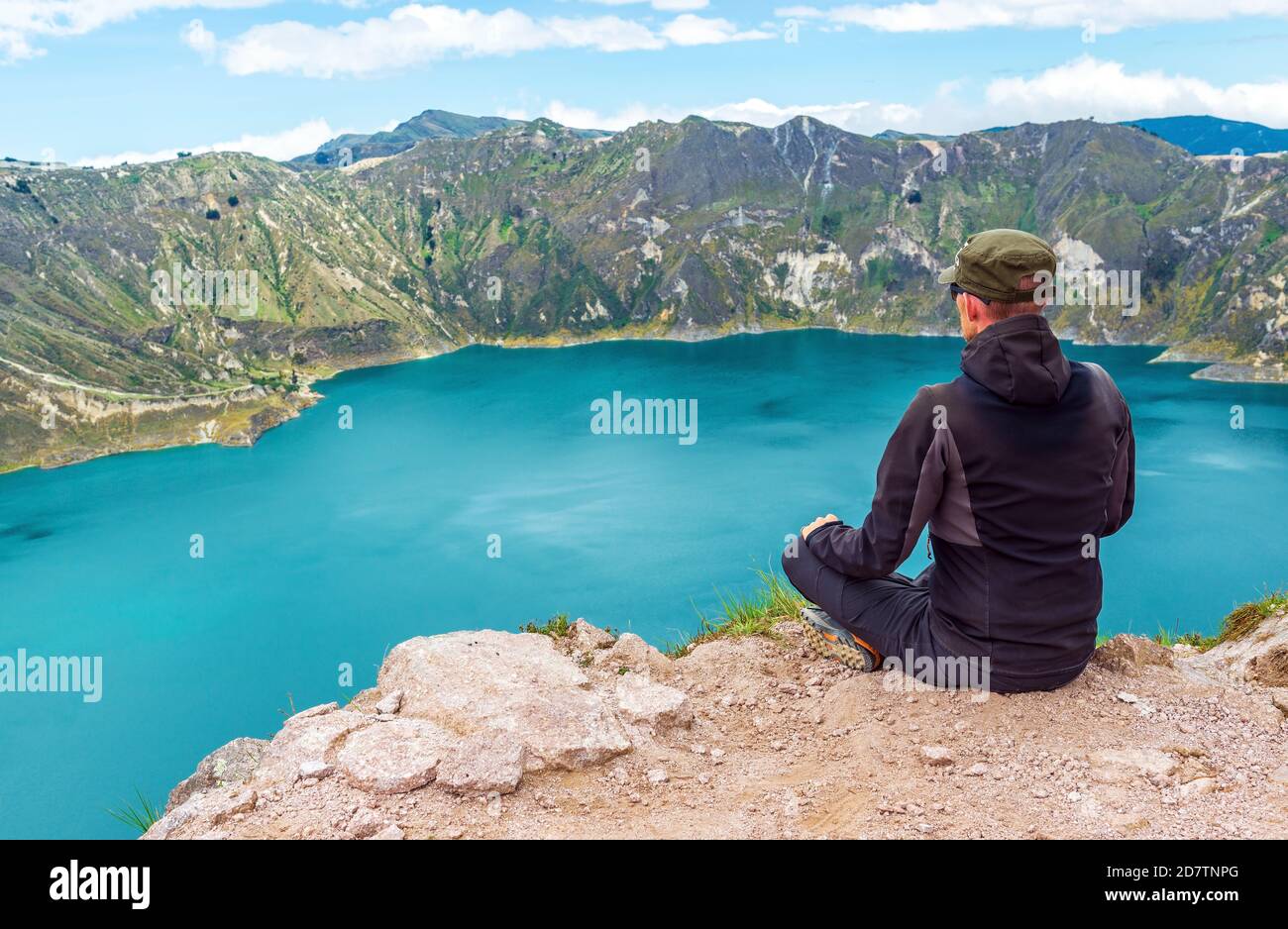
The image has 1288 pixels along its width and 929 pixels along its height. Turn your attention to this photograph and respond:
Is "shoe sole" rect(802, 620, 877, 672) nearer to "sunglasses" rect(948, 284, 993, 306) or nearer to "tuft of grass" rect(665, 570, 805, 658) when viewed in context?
"tuft of grass" rect(665, 570, 805, 658)

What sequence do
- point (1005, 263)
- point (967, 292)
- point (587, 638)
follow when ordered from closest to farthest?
point (1005, 263) → point (967, 292) → point (587, 638)

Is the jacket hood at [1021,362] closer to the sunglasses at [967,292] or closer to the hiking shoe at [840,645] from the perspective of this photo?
the sunglasses at [967,292]

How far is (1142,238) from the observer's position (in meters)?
171

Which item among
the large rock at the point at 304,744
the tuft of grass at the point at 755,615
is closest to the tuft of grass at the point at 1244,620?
the tuft of grass at the point at 755,615

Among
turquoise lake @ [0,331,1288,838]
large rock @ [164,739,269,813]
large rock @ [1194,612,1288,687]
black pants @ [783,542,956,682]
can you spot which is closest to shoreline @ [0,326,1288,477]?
turquoise lake @ [0,331,1288,838]

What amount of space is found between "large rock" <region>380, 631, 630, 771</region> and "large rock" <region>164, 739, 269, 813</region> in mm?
1086

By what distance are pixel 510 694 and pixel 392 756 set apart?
109cm

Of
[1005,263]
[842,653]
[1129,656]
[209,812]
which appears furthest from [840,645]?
[209,812]

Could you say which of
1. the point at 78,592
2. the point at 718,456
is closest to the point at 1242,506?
the point at 718,456

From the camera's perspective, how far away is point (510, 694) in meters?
5.91

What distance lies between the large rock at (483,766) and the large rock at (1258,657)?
5.86 meters

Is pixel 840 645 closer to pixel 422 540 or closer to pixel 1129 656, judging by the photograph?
pixel 1129 656

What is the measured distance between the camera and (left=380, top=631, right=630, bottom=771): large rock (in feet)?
17.2

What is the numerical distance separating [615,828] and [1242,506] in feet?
274
